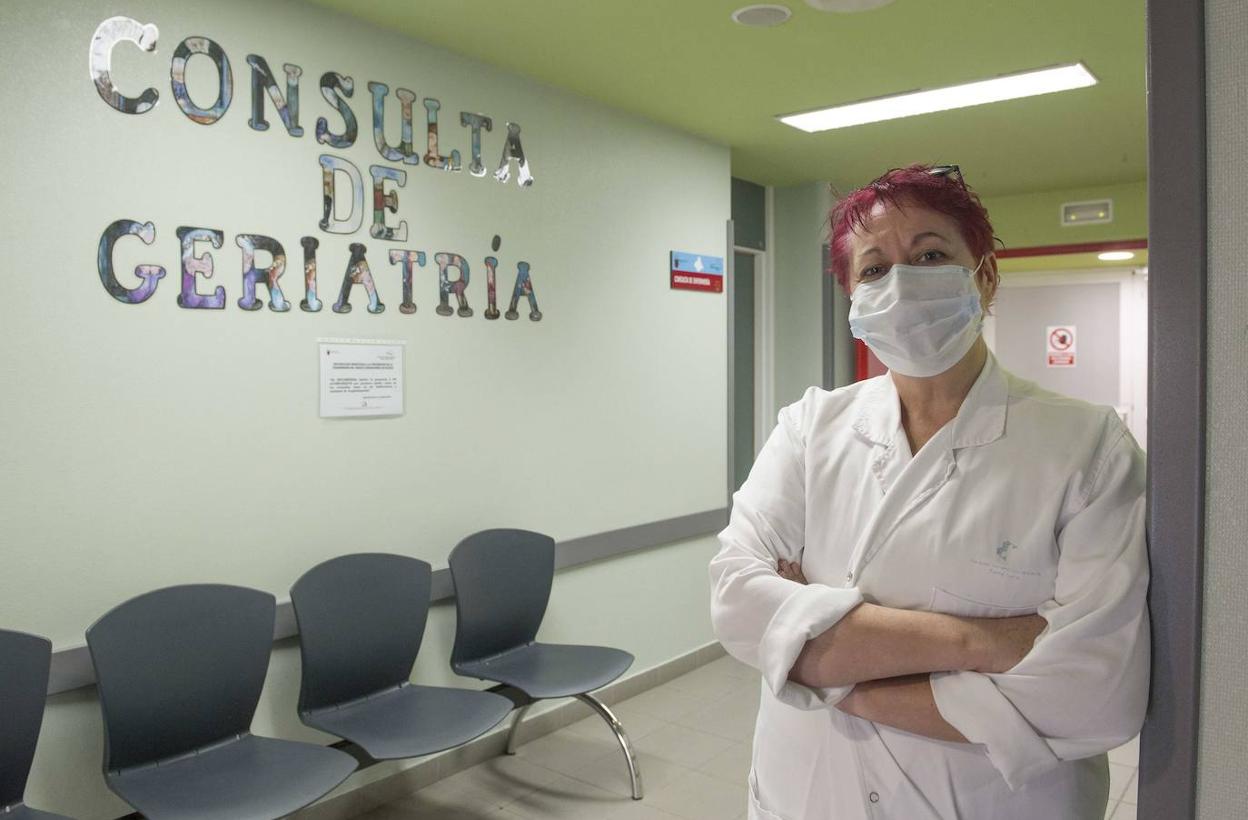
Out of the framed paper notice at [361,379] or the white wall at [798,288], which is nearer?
the framed paper notice at [361,379]

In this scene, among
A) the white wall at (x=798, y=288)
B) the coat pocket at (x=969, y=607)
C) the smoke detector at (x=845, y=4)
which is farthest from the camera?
the white wall at (x=798, y=288)

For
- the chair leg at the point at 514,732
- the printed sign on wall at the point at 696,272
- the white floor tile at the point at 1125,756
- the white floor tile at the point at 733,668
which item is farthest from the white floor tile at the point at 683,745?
the printed sign on wall at the point at 696,272

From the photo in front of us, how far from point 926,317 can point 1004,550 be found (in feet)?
1.24

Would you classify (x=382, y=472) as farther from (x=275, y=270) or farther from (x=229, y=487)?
(x=275, y=270)

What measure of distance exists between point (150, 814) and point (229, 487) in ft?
3.36

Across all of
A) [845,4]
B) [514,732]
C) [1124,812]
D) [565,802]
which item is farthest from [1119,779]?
[845,4]

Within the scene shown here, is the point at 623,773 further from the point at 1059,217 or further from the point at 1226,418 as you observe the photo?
the point at 1059,217

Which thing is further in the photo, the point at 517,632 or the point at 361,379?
the point at 517,632

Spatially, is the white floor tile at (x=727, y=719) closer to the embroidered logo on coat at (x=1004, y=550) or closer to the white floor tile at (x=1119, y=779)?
the white floor tile at (x=1119, y=779)

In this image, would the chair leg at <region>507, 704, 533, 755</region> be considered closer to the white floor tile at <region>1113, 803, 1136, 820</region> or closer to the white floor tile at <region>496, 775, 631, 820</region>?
the white floor tile at <region>496, 775, 631, 820</region>

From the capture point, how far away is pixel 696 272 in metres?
4.91

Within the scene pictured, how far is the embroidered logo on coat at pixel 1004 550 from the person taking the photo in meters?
1.22

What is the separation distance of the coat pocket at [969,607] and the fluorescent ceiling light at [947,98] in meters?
3.36

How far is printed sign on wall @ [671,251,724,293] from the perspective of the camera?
4.77 meters
